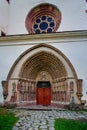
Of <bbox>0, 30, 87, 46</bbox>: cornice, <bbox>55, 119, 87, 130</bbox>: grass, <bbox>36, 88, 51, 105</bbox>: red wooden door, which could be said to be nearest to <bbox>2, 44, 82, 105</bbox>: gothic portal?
<bbox>36, 88, 51, 105</bbox>: red wooden door

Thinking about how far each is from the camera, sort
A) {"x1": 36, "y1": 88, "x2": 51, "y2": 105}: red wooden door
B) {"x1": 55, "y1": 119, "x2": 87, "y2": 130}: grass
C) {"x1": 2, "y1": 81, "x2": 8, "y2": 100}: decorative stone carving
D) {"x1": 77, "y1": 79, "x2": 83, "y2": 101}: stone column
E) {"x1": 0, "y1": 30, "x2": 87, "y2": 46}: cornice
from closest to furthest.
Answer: {"x1": 55, "y1": 119, "x2": 87, "y2": 130}: grass → {"x1": 77, "y1": 79, "x2": 83, "y2": 101}: stone column → {"x1": 0, "y1": 30, "x2": 87, "y2": 46}: cornice → {"x1": 2, "y1": 81, "x2": 8, "y2": 100}: decorative stone carving → {"x1": 36, "y1": 88, "x2": 51, "y2": 105}: red wooden door

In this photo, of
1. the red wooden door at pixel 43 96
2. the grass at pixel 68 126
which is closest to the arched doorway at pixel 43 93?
the red wooden door at pixel 43 96

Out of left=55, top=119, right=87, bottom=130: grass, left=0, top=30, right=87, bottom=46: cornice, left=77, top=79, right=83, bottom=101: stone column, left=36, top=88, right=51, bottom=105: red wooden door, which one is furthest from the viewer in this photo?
left=36, top=88, right=51, bottom=105: red wooden door

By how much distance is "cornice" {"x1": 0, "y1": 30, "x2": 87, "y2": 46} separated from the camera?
43.9 feet

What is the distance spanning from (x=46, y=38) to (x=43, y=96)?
4.26 m

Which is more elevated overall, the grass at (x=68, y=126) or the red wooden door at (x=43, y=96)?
the red wooden door at (x=43, y=96)

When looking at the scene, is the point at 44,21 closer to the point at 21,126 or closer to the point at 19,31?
the point at 19,31

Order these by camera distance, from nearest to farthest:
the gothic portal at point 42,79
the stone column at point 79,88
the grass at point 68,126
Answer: the grass at point 68,126
the stone column at point 79,88
the gothic portal at point 42,79

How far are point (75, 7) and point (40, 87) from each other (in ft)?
21.1

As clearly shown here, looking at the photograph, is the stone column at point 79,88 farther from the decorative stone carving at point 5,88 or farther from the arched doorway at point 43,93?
the decorative stone carving at point 5,88

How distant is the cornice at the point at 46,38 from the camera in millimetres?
13391

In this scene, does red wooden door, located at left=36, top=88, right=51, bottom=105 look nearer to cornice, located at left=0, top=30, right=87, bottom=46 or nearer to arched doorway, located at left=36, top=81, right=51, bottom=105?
arched doorway, located at left=36, top=81, right=51, bottom=105

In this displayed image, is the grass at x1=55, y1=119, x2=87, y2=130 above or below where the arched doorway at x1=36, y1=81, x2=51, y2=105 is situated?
below

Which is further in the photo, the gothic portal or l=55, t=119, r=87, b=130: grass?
the gothic portal
